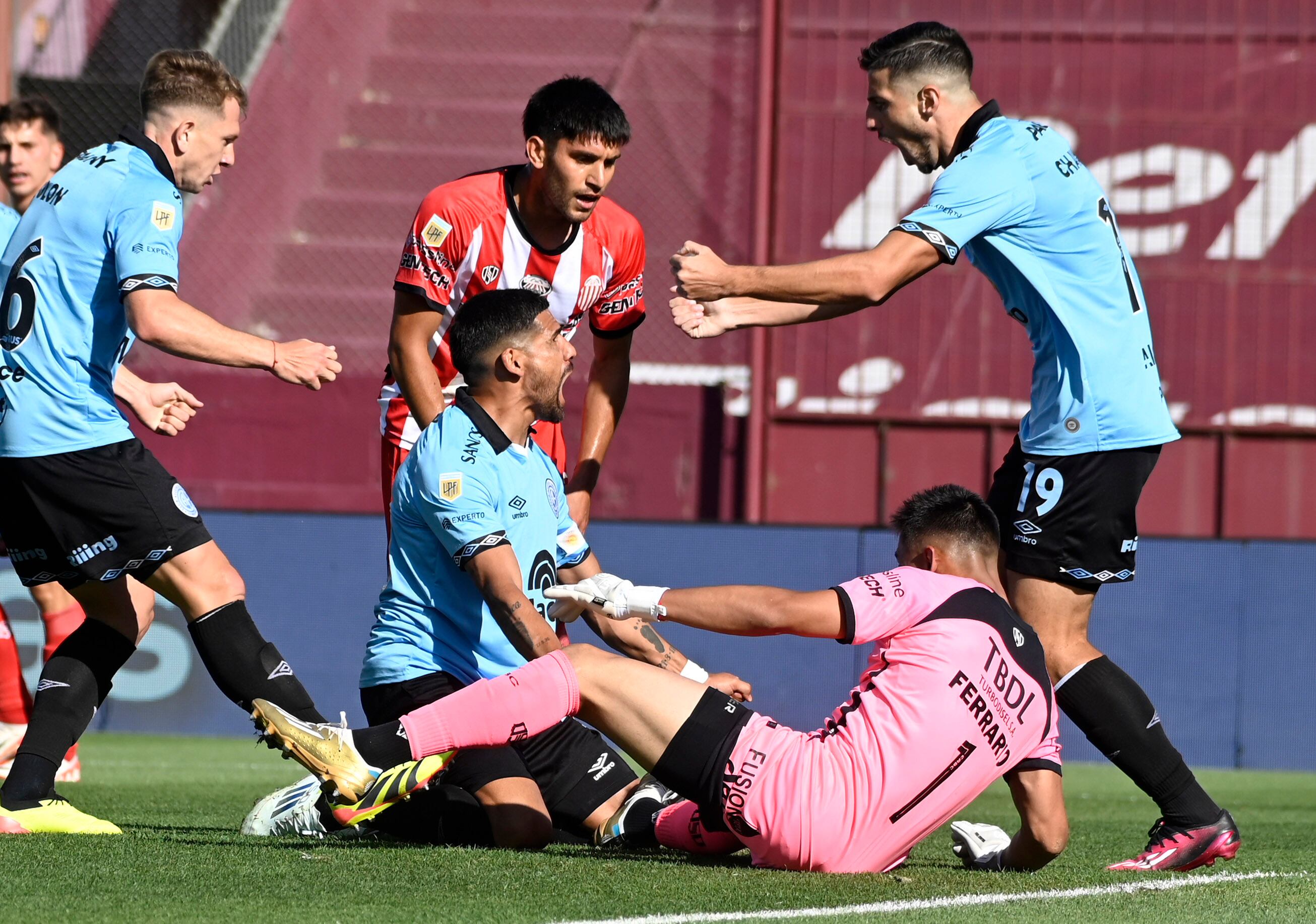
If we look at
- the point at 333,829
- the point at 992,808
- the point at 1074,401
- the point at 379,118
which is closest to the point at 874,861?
the point at 1074,401

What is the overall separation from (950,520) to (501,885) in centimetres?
135

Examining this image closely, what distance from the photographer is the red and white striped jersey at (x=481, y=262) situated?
206 inches

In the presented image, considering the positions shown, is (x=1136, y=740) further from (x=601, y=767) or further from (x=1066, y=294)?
(x=601, y=767)

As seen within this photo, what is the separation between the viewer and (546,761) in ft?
15.3

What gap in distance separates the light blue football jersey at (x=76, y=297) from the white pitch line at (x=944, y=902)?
2.18m

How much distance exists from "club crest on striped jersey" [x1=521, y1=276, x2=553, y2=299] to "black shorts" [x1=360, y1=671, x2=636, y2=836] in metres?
1.43

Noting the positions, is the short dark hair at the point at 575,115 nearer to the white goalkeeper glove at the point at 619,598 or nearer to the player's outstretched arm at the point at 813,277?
the player's outstretched arm at the point at 813,277

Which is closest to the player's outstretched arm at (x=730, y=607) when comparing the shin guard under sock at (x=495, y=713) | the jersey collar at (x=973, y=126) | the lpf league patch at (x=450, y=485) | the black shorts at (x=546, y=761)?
the shin guard under sock at (x=495, y=713)

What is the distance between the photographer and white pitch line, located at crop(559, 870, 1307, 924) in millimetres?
3195

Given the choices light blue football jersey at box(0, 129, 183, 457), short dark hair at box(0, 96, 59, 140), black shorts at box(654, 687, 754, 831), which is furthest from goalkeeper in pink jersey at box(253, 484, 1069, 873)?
short dark hair at box(0, 96, 59, 140)

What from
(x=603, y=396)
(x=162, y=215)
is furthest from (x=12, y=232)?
(x=603, y=396)

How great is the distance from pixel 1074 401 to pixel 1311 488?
30.9 feet

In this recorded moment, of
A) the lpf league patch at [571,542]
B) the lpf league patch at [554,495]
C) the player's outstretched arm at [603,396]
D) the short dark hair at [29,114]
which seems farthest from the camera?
the short dark hair at [29,114]

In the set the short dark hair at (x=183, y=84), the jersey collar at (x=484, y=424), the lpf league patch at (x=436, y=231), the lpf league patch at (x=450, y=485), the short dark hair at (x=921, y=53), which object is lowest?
the lpf league patch at (x=450, y=485)
